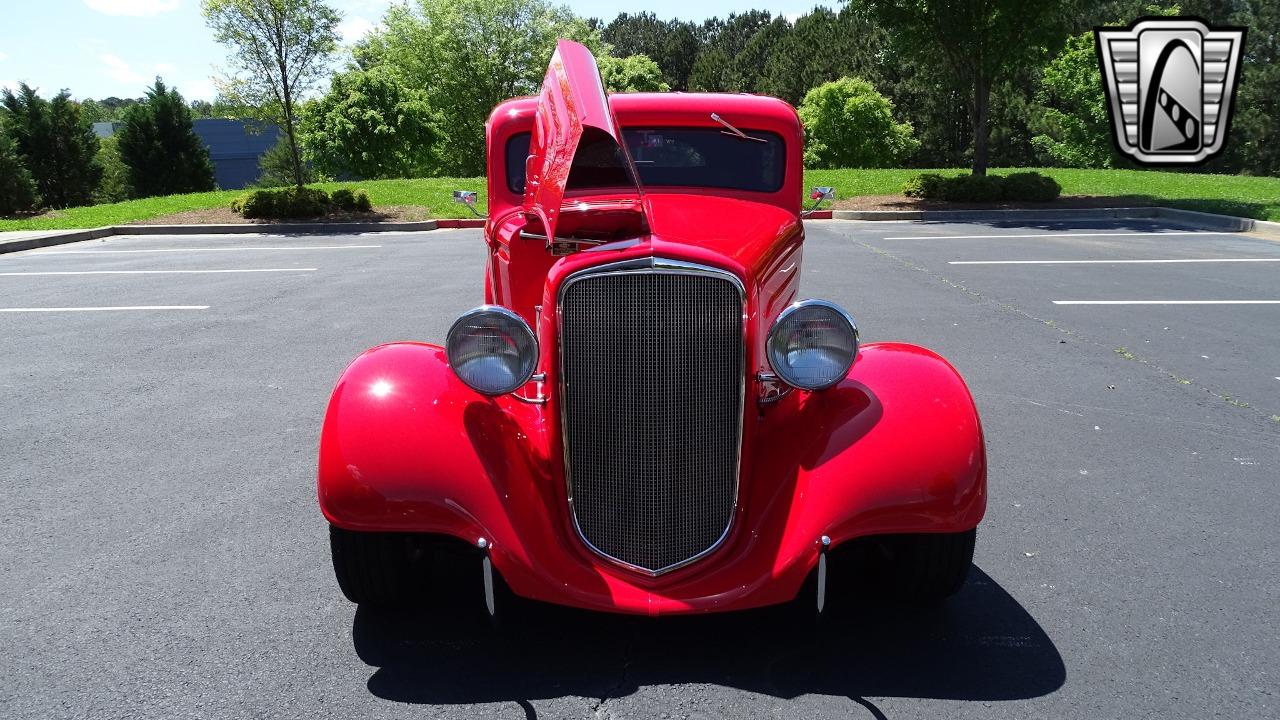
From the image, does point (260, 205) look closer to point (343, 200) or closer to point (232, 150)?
point (343, 200)

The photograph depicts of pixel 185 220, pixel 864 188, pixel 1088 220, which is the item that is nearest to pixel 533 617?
pixel 1088 220

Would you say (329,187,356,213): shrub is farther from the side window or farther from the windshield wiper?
the windshield wiper

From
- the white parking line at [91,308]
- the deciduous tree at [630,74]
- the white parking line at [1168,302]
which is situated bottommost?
the white parking line at [1168,302]

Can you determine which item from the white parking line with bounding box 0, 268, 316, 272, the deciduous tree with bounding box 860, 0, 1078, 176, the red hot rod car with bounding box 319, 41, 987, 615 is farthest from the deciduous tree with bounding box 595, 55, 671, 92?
the red hot rod car with bounding box 319, 41, 987, 615

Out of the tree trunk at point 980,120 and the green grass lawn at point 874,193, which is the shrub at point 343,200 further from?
the tree trunk at point 980,120

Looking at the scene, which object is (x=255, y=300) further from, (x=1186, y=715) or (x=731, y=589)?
(x=1186, y=715)

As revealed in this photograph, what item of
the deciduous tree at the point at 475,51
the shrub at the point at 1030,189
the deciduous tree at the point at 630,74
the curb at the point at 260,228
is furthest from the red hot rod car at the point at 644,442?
the deciduous tree at the point at 630,74

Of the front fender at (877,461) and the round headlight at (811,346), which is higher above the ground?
the round headlight at (811,346)

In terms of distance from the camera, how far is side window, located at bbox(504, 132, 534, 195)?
4.80m

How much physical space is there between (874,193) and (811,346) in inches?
738

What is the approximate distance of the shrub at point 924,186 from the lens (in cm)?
1895

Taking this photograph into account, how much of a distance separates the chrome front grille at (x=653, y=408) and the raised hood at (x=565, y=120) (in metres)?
0.49

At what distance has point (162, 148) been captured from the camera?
34.0 m

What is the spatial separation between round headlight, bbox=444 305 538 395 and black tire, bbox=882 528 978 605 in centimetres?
142
